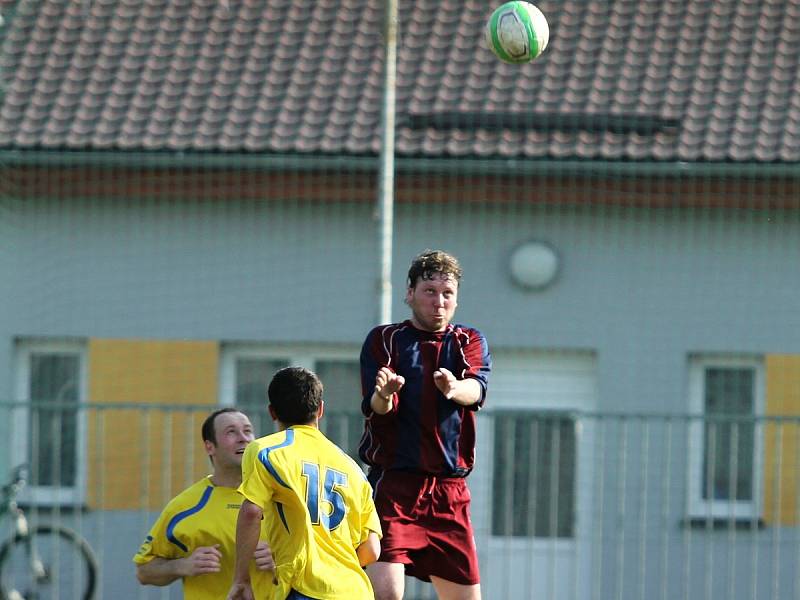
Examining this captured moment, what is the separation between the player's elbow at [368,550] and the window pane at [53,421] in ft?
16.8

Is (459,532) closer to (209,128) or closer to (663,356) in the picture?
(663,356)

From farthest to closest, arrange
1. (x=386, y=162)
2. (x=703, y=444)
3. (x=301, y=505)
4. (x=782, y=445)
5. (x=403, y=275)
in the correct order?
(x=403, y=275) < (x=703, y=444) < (x=782, y=445) < (x=386, y=162) < (x=301, y=505)

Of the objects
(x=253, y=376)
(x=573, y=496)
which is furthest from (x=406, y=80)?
(x=573, y=496)

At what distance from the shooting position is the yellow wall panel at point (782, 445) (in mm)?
9977

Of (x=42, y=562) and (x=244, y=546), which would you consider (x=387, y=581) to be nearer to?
(x=244, y=546)

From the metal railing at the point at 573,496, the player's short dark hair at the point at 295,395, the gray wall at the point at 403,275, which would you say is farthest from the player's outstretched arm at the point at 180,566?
the gray wall at the point at 403,275

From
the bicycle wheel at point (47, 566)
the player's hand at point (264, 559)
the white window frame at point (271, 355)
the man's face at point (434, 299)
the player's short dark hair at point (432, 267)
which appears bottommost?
the bicycle wheel at point (47, 566)

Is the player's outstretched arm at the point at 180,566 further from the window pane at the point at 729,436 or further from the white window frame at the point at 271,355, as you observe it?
the white window frame at the point at 271,355

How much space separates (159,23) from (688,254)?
506 centimetres

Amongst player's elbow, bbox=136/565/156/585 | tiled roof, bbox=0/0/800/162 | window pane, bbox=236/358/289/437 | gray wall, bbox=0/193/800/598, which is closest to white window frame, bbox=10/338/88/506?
gray wall, bbox=0/193/800/598

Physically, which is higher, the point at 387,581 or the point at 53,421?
the point at 53,421

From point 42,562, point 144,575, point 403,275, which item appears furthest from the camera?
point 403,275

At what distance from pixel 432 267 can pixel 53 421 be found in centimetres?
607

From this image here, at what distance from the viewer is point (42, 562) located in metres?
10.1
